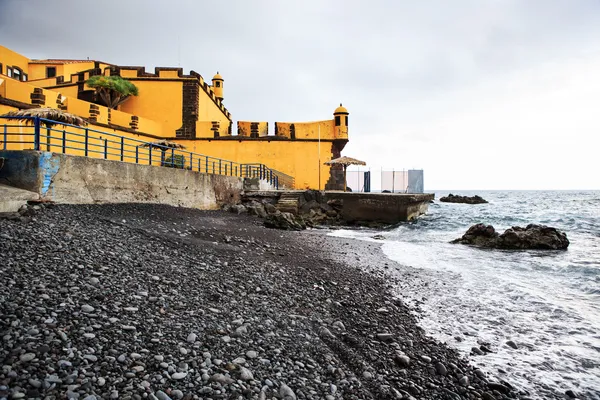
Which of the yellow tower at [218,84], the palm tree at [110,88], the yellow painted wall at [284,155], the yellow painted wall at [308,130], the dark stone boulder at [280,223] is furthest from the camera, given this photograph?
the yellow tower at [218,84]

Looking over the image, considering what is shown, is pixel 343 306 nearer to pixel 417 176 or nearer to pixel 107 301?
pixel 107 301

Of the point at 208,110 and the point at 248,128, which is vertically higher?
the point at 208,110

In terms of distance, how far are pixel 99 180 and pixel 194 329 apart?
723 centimetres

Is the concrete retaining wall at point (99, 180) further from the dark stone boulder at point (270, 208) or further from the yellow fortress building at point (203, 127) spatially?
the yellow fortress building at point (203, 127)

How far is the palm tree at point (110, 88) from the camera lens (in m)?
19.8

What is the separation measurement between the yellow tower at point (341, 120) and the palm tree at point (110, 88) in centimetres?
1413

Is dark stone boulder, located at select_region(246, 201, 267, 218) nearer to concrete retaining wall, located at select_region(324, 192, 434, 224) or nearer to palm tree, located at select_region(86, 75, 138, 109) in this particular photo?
concrete retaining wall, located at select_region(324, 192, 434, 224)

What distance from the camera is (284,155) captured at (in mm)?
23562

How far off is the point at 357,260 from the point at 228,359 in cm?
539

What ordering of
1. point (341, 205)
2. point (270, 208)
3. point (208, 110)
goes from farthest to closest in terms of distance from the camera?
point (208, 110)
point (341, 205)
point (270, 208)

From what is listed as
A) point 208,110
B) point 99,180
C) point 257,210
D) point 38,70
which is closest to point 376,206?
point 257,210

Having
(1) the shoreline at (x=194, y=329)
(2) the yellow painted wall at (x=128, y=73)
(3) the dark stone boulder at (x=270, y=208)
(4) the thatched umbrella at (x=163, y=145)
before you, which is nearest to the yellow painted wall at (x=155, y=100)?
(2) the yellow painted wall at (x=128, y=73)

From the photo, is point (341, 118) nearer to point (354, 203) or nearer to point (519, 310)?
point (354, 203)

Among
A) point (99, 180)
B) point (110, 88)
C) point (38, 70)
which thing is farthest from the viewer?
point (38, 70)
